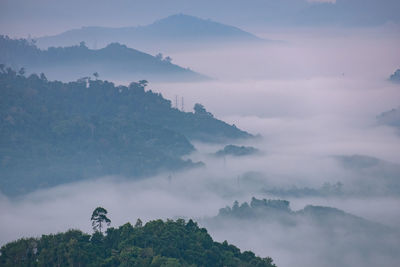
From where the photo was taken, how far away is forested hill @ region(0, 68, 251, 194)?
418ft

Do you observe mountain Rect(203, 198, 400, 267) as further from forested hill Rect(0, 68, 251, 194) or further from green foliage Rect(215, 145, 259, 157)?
green foliage Rect(215, 145, 259, 157)

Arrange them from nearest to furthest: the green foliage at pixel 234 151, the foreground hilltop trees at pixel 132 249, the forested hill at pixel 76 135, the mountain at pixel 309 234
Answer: the foreground hilltop trees at pixel 132 249
the mountain at pixel 309 234
the forested hill at pixel 76 135
the green foliage at pixel 234 151

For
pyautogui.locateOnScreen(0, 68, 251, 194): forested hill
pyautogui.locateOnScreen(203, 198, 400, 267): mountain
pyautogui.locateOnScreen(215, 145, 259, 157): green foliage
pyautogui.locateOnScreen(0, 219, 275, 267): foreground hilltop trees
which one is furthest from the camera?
pyautogui.locateOnScreen(215, 145, 259, 157): green foliage

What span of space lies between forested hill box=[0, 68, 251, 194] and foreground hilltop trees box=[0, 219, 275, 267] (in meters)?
68.5

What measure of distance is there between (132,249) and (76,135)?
3459 inches

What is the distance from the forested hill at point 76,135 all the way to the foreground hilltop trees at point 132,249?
68.5 m

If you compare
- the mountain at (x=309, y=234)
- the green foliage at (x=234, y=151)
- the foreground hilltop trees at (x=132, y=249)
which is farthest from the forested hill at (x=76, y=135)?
the foreground hilltop trees at (x=132, y=249)

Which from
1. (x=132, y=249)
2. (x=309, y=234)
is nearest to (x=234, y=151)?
(x=309, y=234)

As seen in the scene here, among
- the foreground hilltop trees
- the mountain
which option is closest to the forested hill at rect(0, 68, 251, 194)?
the mountain

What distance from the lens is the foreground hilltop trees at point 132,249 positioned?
4869cm

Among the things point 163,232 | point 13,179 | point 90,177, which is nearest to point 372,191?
point 90,177

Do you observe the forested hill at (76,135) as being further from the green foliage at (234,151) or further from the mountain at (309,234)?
the mountain at (309,234)

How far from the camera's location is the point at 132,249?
49.9 meters

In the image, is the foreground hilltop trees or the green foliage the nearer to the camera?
the foreground hilltop trees
